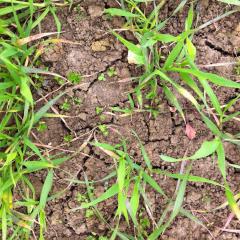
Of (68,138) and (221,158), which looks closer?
(221,158)

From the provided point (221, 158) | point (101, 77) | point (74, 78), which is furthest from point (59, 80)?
point (221, 158)

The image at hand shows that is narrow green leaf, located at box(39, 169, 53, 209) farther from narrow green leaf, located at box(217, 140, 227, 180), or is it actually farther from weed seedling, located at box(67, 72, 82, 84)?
narrow green leaf, located at box(217, 140, 227, 180)

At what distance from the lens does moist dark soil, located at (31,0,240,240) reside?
90.2 inches

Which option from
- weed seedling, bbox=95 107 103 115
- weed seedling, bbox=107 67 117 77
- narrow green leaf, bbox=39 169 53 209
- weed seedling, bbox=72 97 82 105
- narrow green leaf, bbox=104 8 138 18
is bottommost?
narrow green leaf, bbox=39 169 53 209

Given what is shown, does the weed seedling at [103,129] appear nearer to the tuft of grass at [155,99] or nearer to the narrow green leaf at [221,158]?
the tuft of grass at [155,99]

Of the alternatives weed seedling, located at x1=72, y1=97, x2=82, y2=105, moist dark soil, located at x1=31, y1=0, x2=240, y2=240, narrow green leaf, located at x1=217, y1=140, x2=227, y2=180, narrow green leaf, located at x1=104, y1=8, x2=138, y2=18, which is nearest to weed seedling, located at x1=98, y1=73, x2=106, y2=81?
moist dark soil, located at x1=31, y1=0, x2=240, y2=240

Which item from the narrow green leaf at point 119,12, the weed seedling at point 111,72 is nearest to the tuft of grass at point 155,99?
the narrow green leaf at point 119,12

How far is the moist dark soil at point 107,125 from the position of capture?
2.29 m

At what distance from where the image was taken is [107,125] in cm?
229

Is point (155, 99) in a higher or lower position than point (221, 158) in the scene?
higher

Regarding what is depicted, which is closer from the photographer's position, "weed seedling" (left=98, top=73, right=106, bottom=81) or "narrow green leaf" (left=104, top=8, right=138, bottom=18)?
"narrow green leaf" (left=104, top=8, right=138, bottom=18)

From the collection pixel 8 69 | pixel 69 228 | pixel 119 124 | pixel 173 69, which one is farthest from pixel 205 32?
pixel 69 228

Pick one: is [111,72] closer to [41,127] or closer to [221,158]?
[41,127]

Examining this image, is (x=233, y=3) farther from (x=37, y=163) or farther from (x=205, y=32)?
(x=37, y=163)
